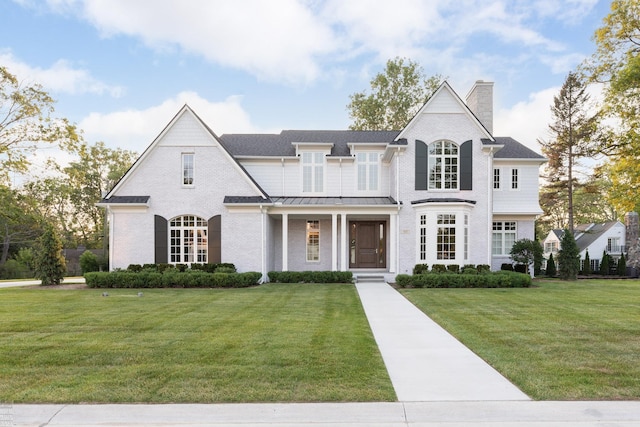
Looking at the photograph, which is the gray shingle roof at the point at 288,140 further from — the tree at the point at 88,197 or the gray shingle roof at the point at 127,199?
the tree at the point at 88,197

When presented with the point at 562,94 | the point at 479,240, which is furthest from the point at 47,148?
the point at 562,94

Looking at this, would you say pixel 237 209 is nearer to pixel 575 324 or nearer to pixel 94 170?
pixel 575 324

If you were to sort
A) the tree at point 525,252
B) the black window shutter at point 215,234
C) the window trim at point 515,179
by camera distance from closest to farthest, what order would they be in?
the black window shutter at point 215,234
the tree at point 525,252
the window trim at point 515,179

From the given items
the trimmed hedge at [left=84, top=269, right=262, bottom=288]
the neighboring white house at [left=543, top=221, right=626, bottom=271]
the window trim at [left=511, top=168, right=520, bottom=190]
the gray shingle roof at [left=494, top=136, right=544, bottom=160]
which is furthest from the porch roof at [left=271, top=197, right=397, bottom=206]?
the neighboring white house at [left=543, top=221, right=626, bottom=271]

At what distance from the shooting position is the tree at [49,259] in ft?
58.4

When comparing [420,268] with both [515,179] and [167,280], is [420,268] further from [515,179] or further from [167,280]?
[167,280]

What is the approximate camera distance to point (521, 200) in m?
21.2

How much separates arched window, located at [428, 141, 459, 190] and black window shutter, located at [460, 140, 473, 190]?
286 millimetres

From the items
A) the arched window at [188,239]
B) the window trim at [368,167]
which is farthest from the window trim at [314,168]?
the arched window at [188,239]

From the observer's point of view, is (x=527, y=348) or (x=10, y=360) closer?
(x=10, y=360)

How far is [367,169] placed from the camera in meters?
21.2

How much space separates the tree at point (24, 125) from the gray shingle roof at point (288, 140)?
27.1ft

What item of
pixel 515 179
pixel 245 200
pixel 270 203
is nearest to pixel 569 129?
pixel 515 179

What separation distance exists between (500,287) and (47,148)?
22865 mm
